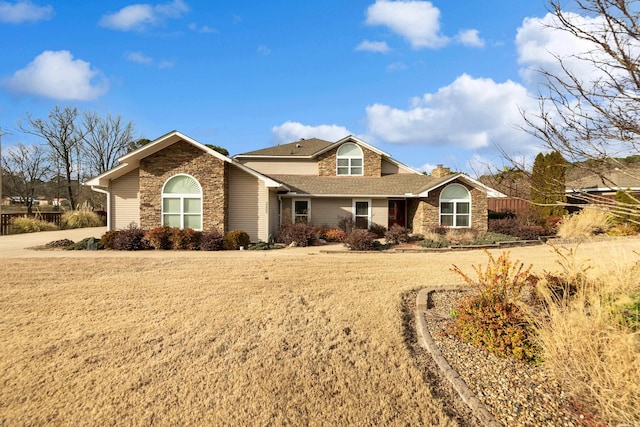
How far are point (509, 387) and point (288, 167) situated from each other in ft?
67.1

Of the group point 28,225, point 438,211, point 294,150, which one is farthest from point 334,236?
point 28,225

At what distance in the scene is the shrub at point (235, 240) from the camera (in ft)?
50.3

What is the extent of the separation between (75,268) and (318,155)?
49.8 ft

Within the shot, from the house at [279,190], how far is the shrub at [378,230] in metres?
0.29

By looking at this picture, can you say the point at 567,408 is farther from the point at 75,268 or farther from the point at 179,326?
the point at 75,268

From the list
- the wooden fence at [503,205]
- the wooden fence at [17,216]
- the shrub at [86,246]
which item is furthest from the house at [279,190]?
the wooden fence at [17,216]

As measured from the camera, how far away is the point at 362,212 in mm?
20703

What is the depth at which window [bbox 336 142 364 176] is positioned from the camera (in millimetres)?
22766

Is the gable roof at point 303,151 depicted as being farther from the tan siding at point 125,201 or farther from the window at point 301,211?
the tan siding at point 125,201

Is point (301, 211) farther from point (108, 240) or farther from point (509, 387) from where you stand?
point (509, 387)

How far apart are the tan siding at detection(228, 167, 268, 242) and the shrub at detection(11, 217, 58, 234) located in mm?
15766

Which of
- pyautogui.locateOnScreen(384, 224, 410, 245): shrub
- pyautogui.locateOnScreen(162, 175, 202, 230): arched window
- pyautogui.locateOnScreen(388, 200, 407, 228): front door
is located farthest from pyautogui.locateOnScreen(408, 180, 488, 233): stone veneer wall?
pyautogui.locateOnScreen(162, 175, 202, 230): arched window

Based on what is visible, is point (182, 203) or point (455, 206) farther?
point (455, 206)

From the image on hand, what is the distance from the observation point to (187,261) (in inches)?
470
